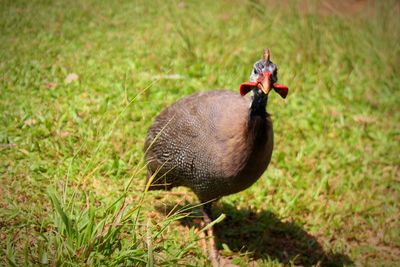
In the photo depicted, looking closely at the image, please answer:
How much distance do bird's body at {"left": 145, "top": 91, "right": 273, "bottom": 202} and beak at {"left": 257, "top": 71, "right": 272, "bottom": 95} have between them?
195mm

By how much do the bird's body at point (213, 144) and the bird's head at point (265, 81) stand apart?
0.13 m

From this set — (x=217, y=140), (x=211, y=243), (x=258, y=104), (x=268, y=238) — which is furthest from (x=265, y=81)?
(x=268, y=238)

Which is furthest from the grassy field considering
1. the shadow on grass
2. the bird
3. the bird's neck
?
the bird's neck

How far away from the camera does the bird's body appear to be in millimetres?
3023

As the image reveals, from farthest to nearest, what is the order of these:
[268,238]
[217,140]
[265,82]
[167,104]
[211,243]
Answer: [167,104]
[268,238]
[211,243]
[217,140]
[265,82]

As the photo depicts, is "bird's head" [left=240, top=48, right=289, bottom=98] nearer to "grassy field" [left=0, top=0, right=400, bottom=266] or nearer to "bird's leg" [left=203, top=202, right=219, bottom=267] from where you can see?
"grassy field" [left=0, top=0, right=400, bottom=266]

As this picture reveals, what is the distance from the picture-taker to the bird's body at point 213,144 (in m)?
3.02

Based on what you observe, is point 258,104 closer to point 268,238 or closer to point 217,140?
point 217,140

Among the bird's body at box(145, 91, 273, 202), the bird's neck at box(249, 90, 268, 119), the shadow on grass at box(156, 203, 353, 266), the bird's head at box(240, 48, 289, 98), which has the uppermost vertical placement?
the bird's head at box(240, 48, 289, 98)

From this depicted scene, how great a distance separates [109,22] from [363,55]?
294 cm

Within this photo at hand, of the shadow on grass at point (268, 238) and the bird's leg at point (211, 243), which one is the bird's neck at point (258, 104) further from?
the shadow on grass at point (268, 238)

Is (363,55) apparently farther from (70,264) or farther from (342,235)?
(70,264)

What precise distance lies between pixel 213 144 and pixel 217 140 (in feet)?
0.12

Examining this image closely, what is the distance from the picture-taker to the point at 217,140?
3115mm
